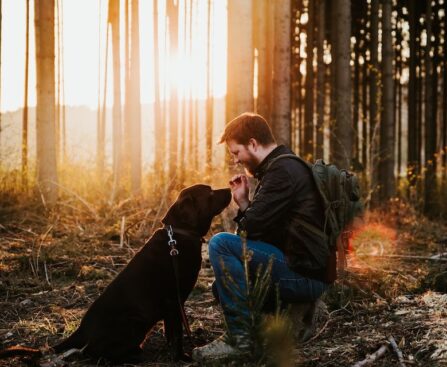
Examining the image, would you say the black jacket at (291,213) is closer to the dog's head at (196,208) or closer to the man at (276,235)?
the man at (276,235)

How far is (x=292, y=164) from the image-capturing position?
3422 millimetres

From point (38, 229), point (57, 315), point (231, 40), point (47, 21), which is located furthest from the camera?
point (47, 21)

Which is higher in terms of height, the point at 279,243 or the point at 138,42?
the point at 138,42

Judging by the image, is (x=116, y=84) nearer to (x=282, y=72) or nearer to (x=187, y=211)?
(x=282, y=72)

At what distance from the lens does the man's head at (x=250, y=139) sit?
3627mm

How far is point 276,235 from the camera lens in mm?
3570

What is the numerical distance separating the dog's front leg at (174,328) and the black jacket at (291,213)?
708 millimetres

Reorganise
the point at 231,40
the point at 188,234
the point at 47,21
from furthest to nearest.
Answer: the point at 47,21 < the point at 231,40 < the point at 188,234

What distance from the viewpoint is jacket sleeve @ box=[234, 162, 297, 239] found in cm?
334

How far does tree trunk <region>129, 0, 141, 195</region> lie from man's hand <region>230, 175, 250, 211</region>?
23.3ft

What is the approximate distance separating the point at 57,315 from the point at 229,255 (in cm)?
193

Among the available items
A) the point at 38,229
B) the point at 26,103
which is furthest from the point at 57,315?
the point at 26,103

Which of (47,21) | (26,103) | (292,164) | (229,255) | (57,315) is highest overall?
(47,21)

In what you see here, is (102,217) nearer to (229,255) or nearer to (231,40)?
(231,40)
